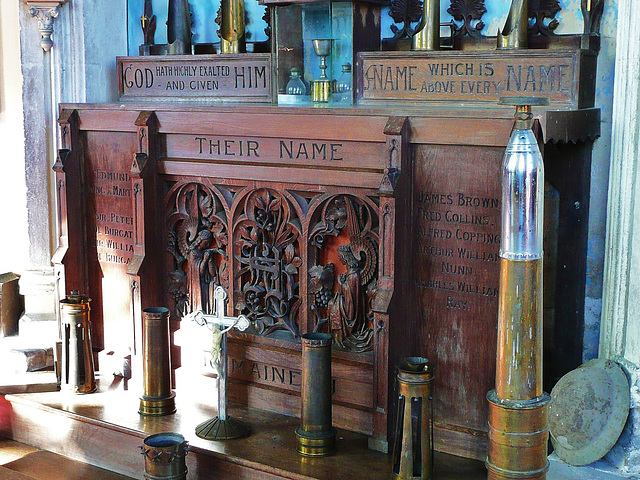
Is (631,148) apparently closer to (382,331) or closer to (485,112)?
(485,112)

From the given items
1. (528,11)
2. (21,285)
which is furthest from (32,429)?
(528,11)

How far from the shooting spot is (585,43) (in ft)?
11.1

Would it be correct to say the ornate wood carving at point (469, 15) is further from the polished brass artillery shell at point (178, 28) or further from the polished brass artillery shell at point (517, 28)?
the polished brass artillery shell at point (178, 28)

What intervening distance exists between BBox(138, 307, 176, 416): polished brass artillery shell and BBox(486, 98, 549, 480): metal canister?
1672mm

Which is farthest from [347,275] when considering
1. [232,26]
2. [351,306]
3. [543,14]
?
[232,26]

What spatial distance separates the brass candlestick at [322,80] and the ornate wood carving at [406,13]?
31 cm

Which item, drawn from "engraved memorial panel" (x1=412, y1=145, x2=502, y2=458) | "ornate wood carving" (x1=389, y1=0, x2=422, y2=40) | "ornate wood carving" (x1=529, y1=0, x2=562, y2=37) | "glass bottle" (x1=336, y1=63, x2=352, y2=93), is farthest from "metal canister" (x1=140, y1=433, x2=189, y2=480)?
"ornate wood carving" (x1=529, y1=0, x2=562, y2=37)

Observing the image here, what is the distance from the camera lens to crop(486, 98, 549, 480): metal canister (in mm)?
2562

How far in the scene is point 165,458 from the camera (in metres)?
3.30

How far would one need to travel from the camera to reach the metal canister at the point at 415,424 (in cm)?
315

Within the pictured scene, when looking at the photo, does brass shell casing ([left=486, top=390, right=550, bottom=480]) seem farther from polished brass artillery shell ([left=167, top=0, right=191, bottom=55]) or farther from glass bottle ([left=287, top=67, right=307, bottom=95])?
polished brass artillery shell ([left=167, top=0, right=191, bottom=55])

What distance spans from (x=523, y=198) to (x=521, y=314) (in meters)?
0.33

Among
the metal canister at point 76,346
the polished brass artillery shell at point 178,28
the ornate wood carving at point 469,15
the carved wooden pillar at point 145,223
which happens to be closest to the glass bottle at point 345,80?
the ornate wood carving at point 469,15

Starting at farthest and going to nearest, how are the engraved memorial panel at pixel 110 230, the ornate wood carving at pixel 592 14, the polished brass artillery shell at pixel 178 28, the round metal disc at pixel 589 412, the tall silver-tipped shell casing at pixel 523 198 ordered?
the polished brass artillery shell at pixel 178 28
the engraved memorial panel at pixel 110 230
the ornate wood carving at pixel 592 14
the round metal disc at pixel 589 412
the tall silver-tipped shell casing at pixel 523 198
